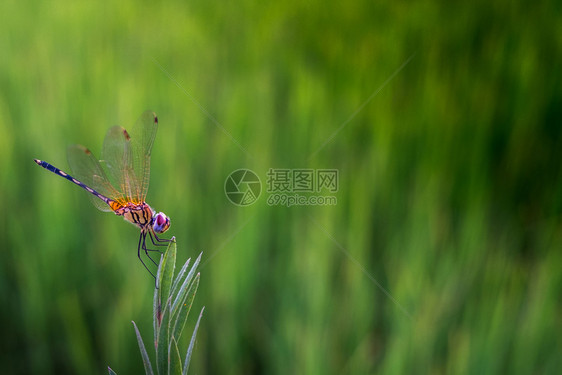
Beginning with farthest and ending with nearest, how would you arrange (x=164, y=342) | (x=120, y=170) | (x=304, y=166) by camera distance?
(x=304, y=166), (x=120, y=170), (x=164, y=342)

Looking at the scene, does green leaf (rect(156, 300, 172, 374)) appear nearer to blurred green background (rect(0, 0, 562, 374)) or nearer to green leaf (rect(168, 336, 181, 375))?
green leaf (rect(168, 336, 181, 375))

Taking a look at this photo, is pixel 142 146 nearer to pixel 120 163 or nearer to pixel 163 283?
pixel 120 163

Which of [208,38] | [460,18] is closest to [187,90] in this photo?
[208,38]

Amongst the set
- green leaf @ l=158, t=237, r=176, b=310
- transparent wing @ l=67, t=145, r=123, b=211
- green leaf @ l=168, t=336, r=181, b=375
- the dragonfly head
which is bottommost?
green leaf @ l=168, t=336, r=181, b=375

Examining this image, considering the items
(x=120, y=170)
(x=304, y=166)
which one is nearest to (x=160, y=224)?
(x=120, y=170)

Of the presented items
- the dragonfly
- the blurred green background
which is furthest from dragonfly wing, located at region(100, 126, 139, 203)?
the blurred green background

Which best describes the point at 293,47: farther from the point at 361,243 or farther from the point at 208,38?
the point at 361,243

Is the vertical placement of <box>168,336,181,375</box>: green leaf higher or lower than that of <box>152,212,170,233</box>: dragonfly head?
lower

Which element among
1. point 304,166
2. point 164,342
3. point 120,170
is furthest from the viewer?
point 304,166
